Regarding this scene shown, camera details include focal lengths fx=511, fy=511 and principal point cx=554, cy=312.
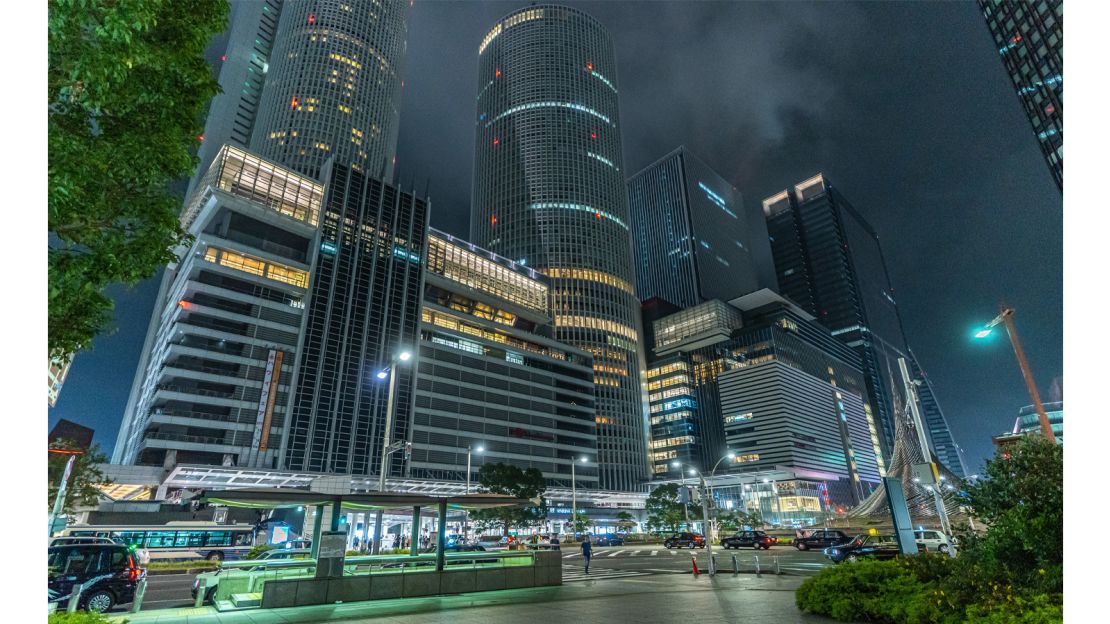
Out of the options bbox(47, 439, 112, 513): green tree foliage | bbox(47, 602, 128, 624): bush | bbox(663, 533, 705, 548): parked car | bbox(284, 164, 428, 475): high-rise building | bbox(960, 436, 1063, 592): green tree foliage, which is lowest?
bbox(663, 533, 705, 548): parked car

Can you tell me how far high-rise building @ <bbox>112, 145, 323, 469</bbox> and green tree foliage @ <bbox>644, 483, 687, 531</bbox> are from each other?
6580 centimetres

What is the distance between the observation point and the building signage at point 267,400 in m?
74.2

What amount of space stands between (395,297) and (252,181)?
32.3 meters

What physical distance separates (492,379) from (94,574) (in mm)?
90893

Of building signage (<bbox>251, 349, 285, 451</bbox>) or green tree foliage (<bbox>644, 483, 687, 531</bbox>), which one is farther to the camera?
green tree foliage (<bbox>644, 483, 687, 531</bbox>)

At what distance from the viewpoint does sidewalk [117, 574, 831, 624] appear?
13539 millimetres

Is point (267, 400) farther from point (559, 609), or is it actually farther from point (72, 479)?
point (559, 609)

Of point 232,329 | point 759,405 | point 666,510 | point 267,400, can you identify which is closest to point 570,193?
point 759,405

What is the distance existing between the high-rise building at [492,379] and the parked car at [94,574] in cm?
7410

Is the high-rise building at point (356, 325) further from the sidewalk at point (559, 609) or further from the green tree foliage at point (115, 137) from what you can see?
the green tree foliage at point (115, 137)

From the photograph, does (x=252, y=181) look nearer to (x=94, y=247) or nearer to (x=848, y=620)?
(x=94, y=247)

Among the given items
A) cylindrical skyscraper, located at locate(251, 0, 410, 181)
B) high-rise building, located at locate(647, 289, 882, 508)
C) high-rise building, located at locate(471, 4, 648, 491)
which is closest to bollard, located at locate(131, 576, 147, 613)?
high-rise building, located at locate(471, 4, 648, 491)

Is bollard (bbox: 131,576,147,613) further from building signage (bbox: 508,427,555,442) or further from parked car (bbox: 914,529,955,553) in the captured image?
building signage (bbox: 508,427,555,442)

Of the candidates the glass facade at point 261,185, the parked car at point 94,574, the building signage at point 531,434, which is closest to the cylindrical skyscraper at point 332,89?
the glass facade at point 261,185
